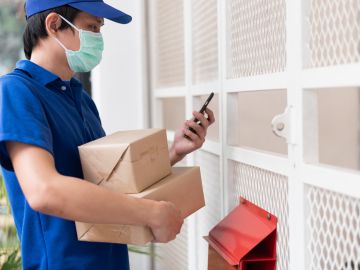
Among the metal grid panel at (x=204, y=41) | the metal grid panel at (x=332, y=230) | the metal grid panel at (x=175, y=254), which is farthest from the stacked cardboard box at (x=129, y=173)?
the metal grid panel at (x=175, y=254)

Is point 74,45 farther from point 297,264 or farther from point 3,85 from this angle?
point 297,264

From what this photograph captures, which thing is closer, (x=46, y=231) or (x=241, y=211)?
(x=46, y=231)

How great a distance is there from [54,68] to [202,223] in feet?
2.78

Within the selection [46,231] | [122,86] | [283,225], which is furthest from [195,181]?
[122,86]

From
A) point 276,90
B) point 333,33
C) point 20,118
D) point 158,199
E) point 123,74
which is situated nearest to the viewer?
point 333,33

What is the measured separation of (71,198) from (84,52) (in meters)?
0.45

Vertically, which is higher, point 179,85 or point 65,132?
point 179,85

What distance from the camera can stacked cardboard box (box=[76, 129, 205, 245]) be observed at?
4.16 feet

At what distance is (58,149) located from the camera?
135 cm

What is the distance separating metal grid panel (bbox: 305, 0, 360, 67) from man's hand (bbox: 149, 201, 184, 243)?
44 centimetres

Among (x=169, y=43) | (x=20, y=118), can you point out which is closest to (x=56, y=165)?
(x=20, y=118)

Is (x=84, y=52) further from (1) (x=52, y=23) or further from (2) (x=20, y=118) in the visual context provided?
(2) (x=20, y=118)

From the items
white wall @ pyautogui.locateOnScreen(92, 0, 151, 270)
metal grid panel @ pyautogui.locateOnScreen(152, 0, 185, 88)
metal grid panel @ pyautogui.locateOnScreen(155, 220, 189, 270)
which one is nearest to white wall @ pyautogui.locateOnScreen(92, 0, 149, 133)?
white wall @ pyautogui.locateOnScreen(92, 0, 151, 270)

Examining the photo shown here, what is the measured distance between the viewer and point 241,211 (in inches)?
60.3
